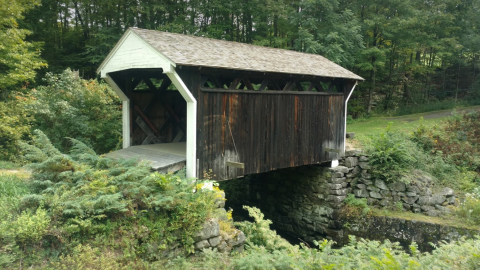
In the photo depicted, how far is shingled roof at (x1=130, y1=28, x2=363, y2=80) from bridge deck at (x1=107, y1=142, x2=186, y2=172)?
6.77ft

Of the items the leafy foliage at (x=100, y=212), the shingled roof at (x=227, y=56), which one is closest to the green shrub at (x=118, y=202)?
the leafy foliage at (x=100, y=212)

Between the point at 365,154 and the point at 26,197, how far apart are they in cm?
946

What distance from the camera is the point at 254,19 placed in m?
20.6

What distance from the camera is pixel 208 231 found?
5797 millimetres

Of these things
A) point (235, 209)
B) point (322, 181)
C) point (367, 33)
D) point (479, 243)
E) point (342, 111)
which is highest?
point (367, 33)

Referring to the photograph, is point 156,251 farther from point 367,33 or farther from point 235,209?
point 367,33

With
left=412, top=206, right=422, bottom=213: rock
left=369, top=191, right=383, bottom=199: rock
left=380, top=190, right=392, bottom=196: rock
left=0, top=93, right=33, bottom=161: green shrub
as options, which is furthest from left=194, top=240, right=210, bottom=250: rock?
left=0, top=93, right=33, bottom=161: green shrub

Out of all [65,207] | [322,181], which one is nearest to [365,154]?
[322,181]

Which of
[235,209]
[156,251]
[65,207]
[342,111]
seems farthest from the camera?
[235,209]

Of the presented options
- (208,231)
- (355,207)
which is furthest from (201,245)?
(355,207)

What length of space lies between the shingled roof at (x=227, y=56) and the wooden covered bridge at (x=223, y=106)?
0.09ft

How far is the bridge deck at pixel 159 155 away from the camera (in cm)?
673

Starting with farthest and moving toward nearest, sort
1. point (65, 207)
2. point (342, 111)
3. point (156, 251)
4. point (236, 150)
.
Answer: point (342, 111)
point (236, 150)
point (156, 251)
point (65, 207)

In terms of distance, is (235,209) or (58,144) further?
(235,209)
